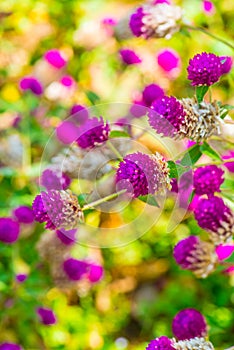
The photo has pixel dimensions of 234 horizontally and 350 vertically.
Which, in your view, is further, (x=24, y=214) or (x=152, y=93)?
(x=24, y=214)

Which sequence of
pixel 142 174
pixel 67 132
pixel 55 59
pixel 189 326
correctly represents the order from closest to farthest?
1. pixel 142 174
2. pixel 189 326
3. pixel 67 132
4. pixel 55 59

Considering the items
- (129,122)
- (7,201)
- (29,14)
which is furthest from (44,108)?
(129,122)

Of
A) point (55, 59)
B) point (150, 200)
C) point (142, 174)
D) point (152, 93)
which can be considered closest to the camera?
point (142, 174)

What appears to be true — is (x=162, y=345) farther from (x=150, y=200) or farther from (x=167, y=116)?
(x=167, y=116)

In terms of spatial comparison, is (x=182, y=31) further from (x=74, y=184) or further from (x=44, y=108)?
(x=44, y=108)

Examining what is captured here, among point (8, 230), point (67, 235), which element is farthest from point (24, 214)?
point (67, 235)

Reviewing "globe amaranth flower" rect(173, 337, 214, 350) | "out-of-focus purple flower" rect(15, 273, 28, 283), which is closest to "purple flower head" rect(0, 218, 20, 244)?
"out-of-focus purple flower" rect(15, 273, 28, 283)

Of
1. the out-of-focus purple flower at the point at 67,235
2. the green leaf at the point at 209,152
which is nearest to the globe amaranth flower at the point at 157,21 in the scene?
the green leaf at the point at 209,152
